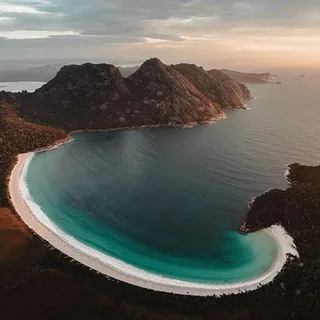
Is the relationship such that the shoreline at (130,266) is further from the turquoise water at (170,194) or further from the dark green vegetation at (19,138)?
the dark green vegetation at (19,138)

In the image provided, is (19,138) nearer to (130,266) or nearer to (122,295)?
(130,266)

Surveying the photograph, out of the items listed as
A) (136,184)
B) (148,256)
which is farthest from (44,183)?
(148,256)

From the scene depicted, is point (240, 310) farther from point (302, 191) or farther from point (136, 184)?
point (136, 184)

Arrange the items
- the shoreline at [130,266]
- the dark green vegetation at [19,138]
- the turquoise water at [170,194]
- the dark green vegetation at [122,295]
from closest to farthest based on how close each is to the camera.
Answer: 1. the dark green vegetation at [122,295]
2. the shoreline at [130,266]
3. the turquoise water at [170,194]
4. the dark green vegetation at [19,138]

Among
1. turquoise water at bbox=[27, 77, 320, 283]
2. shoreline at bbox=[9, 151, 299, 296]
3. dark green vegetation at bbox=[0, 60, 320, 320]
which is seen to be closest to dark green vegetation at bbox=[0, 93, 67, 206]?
turquoise water at bbox=[27, 77, 320, 283]

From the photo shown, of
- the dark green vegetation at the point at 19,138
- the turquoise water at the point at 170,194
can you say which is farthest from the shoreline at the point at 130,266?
the dark green vegetation at the point at 19,138

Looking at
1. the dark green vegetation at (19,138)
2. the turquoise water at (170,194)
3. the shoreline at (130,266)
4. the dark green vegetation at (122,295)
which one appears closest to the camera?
the dark green vegetation at (122,295)

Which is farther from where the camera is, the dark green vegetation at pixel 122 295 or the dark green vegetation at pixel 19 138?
the dark green vegetation at pixel 19 138

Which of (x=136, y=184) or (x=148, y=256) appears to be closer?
(x=148, y=256)
